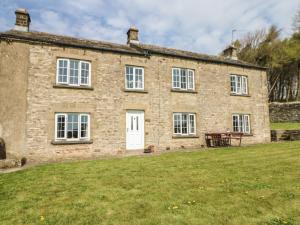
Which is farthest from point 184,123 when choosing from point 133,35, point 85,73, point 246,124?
point 133,35

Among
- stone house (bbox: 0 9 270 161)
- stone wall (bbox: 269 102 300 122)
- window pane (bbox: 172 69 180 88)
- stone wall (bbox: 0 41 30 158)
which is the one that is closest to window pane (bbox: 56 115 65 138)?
stone house (bbox: 0 9 270 161)

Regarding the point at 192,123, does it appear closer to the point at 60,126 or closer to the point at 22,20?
the point at 60,126

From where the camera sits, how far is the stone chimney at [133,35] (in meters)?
18.2

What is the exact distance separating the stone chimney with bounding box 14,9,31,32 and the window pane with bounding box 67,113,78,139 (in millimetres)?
6086

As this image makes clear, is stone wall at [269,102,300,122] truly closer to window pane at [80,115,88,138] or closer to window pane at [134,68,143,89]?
window pane at [134,68,143,89]

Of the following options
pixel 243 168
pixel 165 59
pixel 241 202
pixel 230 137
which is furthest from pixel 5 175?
pixel 230 137

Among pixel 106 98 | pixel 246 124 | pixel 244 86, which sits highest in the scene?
pixel 244 86

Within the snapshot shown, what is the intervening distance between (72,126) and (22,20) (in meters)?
7.12

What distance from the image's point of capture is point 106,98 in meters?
14.6

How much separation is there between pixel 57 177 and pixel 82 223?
427 cm

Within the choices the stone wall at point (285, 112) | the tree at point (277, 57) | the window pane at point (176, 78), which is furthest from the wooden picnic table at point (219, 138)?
the tree at point (277, 57)

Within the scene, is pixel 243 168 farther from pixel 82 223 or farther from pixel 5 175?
pixel 5 175

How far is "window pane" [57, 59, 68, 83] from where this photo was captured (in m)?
13.6

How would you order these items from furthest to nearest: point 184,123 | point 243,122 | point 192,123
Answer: point 243,122 → point 192,123 → point 184,123
